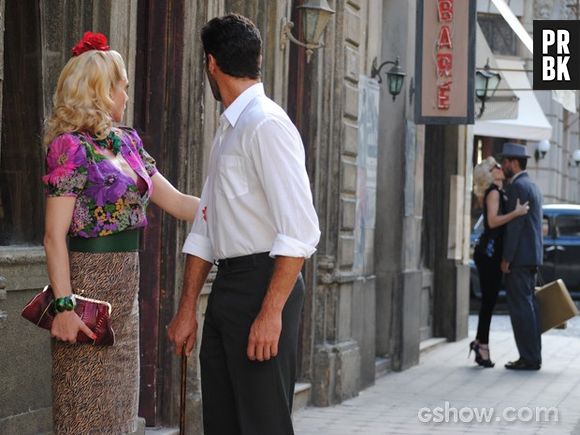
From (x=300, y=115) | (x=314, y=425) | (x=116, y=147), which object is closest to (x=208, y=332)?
(x=116, y=147)

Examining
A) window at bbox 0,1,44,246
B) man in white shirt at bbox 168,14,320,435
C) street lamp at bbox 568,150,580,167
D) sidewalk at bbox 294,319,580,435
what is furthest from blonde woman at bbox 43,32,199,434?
→ street lamp at bbox 568,150,580,167

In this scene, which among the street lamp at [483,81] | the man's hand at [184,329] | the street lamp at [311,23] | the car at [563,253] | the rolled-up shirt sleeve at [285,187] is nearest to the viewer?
the rolled-up shirt sleeve at [285,187]

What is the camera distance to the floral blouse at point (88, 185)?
5.02 metres

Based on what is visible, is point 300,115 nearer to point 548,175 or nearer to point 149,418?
point 149,418

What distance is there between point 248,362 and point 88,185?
81 centimetres

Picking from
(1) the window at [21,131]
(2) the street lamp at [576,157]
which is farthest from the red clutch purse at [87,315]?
(2) the street lamp at [576,157]

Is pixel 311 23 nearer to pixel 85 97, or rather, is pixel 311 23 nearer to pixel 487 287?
pixel 487 287

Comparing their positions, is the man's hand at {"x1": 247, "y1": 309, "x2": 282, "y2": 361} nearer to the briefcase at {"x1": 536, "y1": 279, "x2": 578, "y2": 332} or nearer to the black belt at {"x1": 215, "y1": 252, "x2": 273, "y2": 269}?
the black belt at {"x1": 215, "y1": 252, "x2": 273, "y2": 269}

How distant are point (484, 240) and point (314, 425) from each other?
185 inches

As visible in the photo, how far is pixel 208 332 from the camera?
5.20m

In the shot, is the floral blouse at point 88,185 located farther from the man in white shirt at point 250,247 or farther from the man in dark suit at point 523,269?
the man in dark suit at point 523,269

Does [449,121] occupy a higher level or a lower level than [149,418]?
higher

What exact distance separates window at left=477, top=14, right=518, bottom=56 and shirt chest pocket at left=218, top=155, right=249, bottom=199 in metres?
31.0

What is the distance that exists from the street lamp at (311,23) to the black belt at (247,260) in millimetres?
5435
